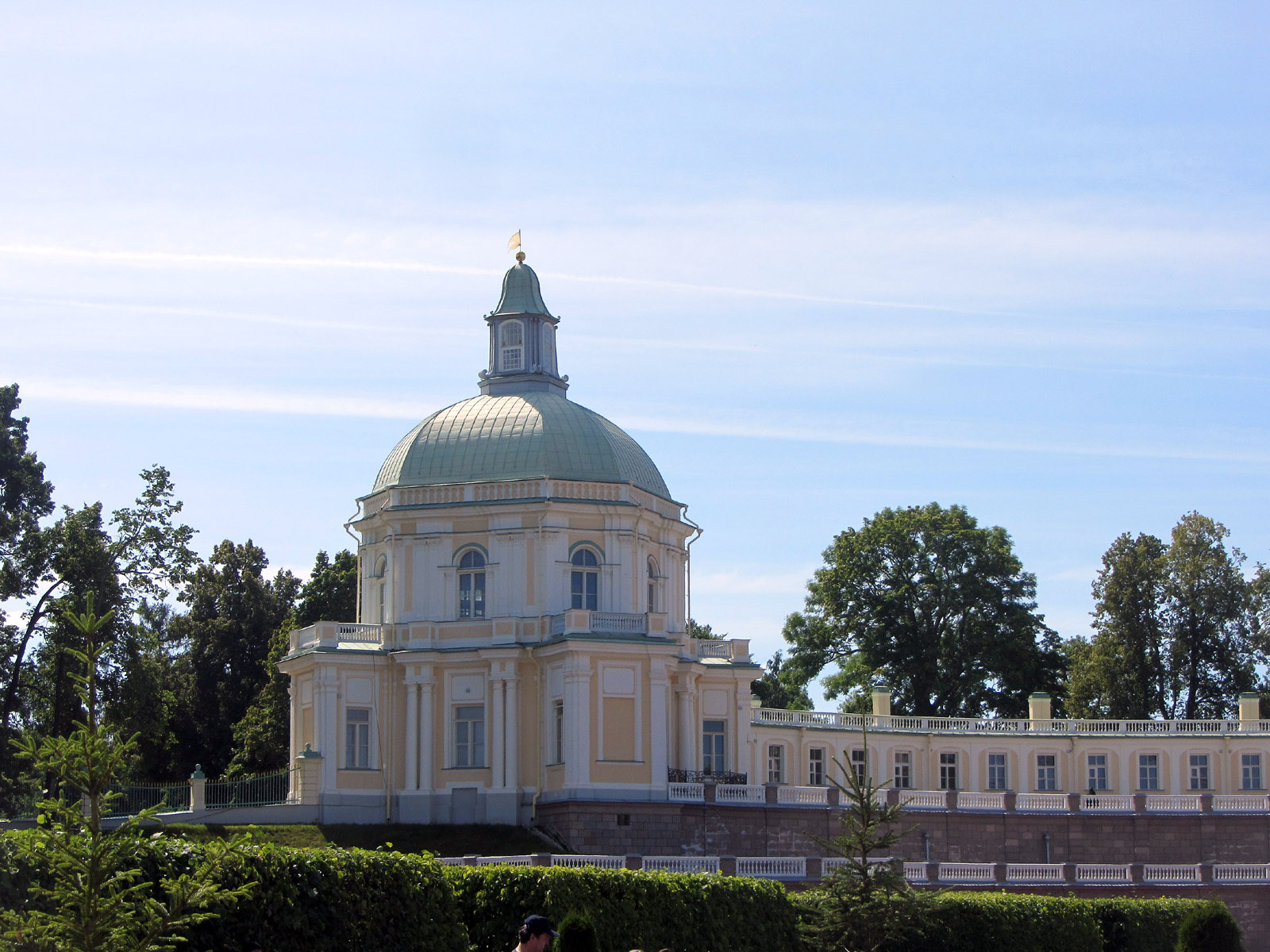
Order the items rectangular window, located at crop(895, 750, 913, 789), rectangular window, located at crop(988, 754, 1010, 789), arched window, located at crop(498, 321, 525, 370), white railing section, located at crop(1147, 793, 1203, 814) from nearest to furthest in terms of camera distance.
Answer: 1. white railing section, located at crop(1147, 793, 1203, 814)
2. arched window, located at crop(498, 321, 525, 370)
3. rectangular window, located at crop(895, 750, 913, 789)
4. rectangular window, located at crop(988, 754, 1010, 789)

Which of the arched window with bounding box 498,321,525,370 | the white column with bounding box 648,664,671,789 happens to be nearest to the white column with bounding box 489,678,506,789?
the white column with bounding box 648,664,671,789

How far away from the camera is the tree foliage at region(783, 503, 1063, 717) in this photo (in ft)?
235

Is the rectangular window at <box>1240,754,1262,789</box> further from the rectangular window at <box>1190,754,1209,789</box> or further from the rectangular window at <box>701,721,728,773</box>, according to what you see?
the rectangular window at <box>701,721,728,773</box>

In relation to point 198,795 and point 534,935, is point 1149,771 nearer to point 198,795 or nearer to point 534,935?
point 198,795

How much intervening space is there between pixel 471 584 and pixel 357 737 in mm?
5719

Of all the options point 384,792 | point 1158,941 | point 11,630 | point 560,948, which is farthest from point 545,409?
point 560,948

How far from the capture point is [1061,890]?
4856 centimetres

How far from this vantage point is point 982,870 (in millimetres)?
48094

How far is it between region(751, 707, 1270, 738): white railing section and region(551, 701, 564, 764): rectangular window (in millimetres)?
13022

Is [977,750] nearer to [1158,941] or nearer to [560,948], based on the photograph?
[1158,941]

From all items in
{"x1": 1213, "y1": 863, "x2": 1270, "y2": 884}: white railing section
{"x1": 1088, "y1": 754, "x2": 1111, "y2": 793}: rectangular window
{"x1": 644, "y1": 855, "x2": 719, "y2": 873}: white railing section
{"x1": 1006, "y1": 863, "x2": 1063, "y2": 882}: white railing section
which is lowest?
{"x1": 1213, "y1": 863, "x2": 1270, "y2": 884}: white railing section

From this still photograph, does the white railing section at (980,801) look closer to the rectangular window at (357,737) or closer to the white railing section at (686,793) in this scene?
the white railing section at (686,793)

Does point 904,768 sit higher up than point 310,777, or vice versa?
point 310,777

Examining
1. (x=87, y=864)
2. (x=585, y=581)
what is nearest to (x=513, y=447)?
(x=585, y=581)
